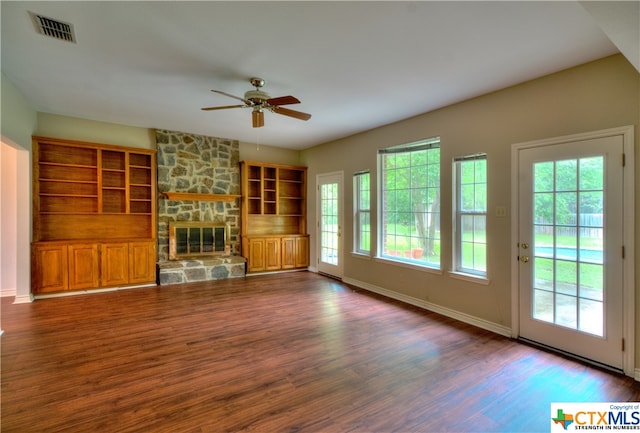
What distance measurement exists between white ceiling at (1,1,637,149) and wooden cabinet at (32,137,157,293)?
114 cm

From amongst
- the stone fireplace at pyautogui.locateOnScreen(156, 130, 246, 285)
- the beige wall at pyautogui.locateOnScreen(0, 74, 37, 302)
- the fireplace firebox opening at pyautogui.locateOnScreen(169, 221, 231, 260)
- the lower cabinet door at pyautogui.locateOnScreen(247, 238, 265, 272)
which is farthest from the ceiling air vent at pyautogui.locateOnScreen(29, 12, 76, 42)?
the lower cabinet door at pyautogui.locateOnScreen(247, 238, 265, 272)

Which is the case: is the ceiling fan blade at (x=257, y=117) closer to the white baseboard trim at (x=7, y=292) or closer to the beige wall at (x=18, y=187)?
the beige wall at (x=18, y=187)

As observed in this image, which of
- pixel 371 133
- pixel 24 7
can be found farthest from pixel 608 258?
pixel 24 7

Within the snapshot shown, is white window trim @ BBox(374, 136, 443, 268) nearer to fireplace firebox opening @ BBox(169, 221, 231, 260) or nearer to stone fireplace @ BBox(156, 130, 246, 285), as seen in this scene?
stone fireplace @ BBox(156, 130, 246, 285)

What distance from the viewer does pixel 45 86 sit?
380 centimetres

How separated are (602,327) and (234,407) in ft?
10.8

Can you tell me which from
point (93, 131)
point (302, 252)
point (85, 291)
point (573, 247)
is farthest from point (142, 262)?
point (573, 247)

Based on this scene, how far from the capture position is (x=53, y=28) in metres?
2.56

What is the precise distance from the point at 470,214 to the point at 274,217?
4574 millimetres

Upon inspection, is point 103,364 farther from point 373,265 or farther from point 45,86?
point 373,265

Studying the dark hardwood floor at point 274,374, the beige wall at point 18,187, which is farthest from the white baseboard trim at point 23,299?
the dark hardwood floor at point 274,374

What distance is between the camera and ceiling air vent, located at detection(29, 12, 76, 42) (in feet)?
8.04

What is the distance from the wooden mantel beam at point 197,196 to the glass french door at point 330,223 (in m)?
1.89

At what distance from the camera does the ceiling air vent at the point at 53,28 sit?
245 cm
